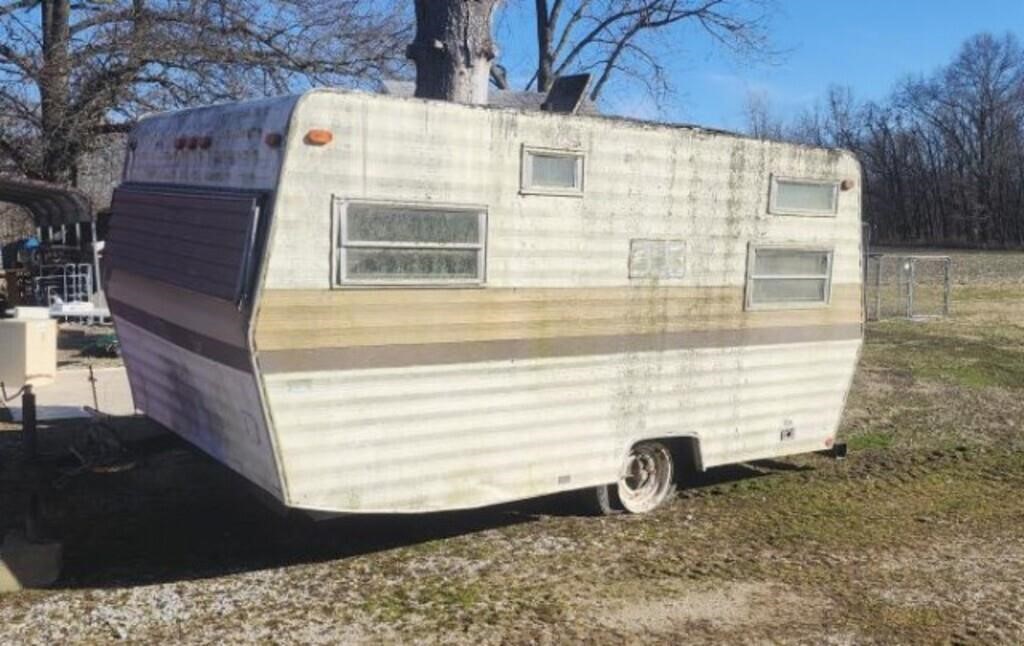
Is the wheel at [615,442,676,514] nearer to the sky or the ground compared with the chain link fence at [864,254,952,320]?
nearer to the ground

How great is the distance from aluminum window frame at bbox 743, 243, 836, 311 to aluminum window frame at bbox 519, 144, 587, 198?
141 cm

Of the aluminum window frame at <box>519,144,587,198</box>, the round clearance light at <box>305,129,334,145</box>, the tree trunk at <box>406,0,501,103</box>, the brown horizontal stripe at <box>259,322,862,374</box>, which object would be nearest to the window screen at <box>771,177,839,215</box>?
the brown horizontal stripe at <box>259,322,862,374</box>

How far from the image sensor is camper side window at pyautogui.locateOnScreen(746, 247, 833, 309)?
21.9 ft

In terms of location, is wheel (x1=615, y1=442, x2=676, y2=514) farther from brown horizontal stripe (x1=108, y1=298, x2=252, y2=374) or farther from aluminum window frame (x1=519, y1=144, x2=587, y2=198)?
brown horizontal stripe (x1=108, y1=298, x2=252, y2=374)

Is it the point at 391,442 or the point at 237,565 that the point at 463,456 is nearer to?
A: the point at 391,442

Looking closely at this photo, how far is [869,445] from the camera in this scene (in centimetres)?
873

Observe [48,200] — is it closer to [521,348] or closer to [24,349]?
[24,349]

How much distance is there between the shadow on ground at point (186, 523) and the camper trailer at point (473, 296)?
1.88 feet

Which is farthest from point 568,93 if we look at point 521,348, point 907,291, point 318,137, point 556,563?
point 907,291

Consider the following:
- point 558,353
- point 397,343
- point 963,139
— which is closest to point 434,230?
point 397,343

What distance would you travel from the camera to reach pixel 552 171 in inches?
226

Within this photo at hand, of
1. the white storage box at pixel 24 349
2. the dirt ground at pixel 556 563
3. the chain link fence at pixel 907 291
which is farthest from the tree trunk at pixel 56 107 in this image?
the chain link fence at pixel 907 291

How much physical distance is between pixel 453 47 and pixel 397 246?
4560mm

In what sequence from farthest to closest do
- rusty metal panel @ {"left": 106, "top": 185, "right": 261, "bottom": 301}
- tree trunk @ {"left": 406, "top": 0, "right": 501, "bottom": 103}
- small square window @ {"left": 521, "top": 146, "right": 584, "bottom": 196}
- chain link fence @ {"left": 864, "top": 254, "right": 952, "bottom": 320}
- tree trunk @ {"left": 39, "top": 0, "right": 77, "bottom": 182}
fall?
chain link fence @ {"left": 864, "top": 254, "right": 952, "bottom": 320} → tree trunk @ {"left": 39, "top": 0, "right": 77, "bottom": 182} → tree trunk @ {"left": 406, "top": 0, "right": 501, "bottom": 103} → small square window @ {"left": 521, "top": 146, "right": 584, "bottom": 196} → rusty metal panel @ {"left": 106, "top": 185, "right": 261, "bottom": 301}
